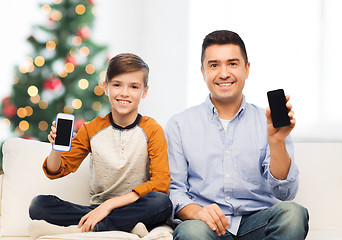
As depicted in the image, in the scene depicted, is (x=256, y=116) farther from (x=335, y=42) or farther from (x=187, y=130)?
(x=335, y=42)

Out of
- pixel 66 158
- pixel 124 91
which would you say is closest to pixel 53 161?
pixel 66 158

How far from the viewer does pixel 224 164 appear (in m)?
1.60

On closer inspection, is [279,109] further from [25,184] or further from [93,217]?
[25,184]

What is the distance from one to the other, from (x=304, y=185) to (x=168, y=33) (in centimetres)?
200

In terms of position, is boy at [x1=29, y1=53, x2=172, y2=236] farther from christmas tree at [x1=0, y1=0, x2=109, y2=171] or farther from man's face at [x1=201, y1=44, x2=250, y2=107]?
christmas tree at [x1=0, y1=0, x2=109, y2=171]

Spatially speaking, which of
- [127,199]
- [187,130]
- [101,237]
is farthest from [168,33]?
[101,237]

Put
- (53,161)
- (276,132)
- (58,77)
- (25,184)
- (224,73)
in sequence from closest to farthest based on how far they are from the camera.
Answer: (276,132) → (53,161) → (224,73) → (25,184) → (58,77)

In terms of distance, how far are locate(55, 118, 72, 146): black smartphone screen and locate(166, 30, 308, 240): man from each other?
0.42m

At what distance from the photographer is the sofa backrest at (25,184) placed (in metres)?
1.70

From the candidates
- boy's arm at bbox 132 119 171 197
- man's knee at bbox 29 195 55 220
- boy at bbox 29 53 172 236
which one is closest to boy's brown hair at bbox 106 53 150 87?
boy at bbox 29 53 172 236

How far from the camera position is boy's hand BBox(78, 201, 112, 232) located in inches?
56.4

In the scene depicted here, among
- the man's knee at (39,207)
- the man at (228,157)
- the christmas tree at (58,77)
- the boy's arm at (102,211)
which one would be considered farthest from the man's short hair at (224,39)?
the christmas tree at (58,77)

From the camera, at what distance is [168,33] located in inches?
136

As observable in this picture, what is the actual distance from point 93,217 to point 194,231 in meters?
0.38
